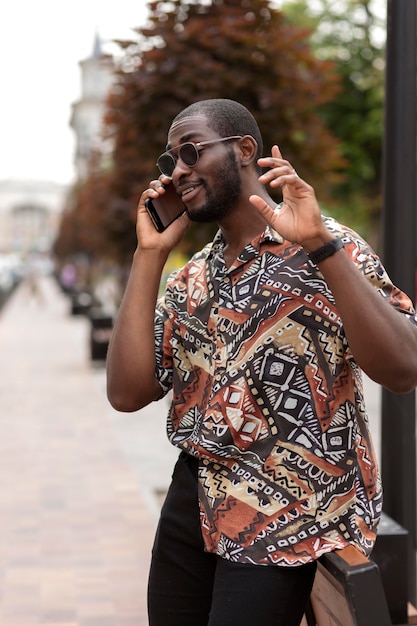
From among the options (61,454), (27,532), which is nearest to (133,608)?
(27,532)

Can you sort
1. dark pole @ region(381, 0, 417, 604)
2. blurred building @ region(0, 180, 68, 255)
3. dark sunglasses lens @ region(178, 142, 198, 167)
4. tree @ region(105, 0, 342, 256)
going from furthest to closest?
blurred building @ region(0, 180, 68, 255)
tree @ region(105, 0, 342, 256)
dark pole @ region(381, 0, 417, 604)
dark sunglasses lens @ region(178, 142, 198, 167)

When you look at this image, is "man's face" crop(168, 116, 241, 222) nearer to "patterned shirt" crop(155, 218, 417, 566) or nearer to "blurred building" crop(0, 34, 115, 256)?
"patterned shirt" crop(155, 218, 417, 566)

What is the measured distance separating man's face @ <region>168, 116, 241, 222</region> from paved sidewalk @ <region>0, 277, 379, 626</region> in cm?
269

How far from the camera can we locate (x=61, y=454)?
27.0 feet

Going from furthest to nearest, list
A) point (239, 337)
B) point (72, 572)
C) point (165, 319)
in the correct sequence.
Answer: point (72, 572) → point (165, 319) → point (239, 337)

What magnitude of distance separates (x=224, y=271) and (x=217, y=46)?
5.11 meters

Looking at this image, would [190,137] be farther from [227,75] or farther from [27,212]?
[27,212]

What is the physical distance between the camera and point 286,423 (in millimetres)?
2107

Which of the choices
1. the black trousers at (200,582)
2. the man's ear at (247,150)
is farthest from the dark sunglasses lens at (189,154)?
the black trousers at (200,582)

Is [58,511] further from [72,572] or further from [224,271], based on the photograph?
[224,271]

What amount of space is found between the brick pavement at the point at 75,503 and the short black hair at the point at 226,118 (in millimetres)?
2773

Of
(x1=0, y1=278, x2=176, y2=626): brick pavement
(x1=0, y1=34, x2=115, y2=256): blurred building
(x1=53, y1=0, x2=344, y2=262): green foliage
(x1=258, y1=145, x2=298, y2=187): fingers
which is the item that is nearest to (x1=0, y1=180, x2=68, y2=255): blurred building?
(x1=0, y1=34, x2=115, y2=256): blurred building

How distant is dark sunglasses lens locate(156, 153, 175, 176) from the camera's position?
230 centimetres

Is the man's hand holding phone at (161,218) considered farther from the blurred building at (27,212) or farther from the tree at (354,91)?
the blurred building at (27,212)
